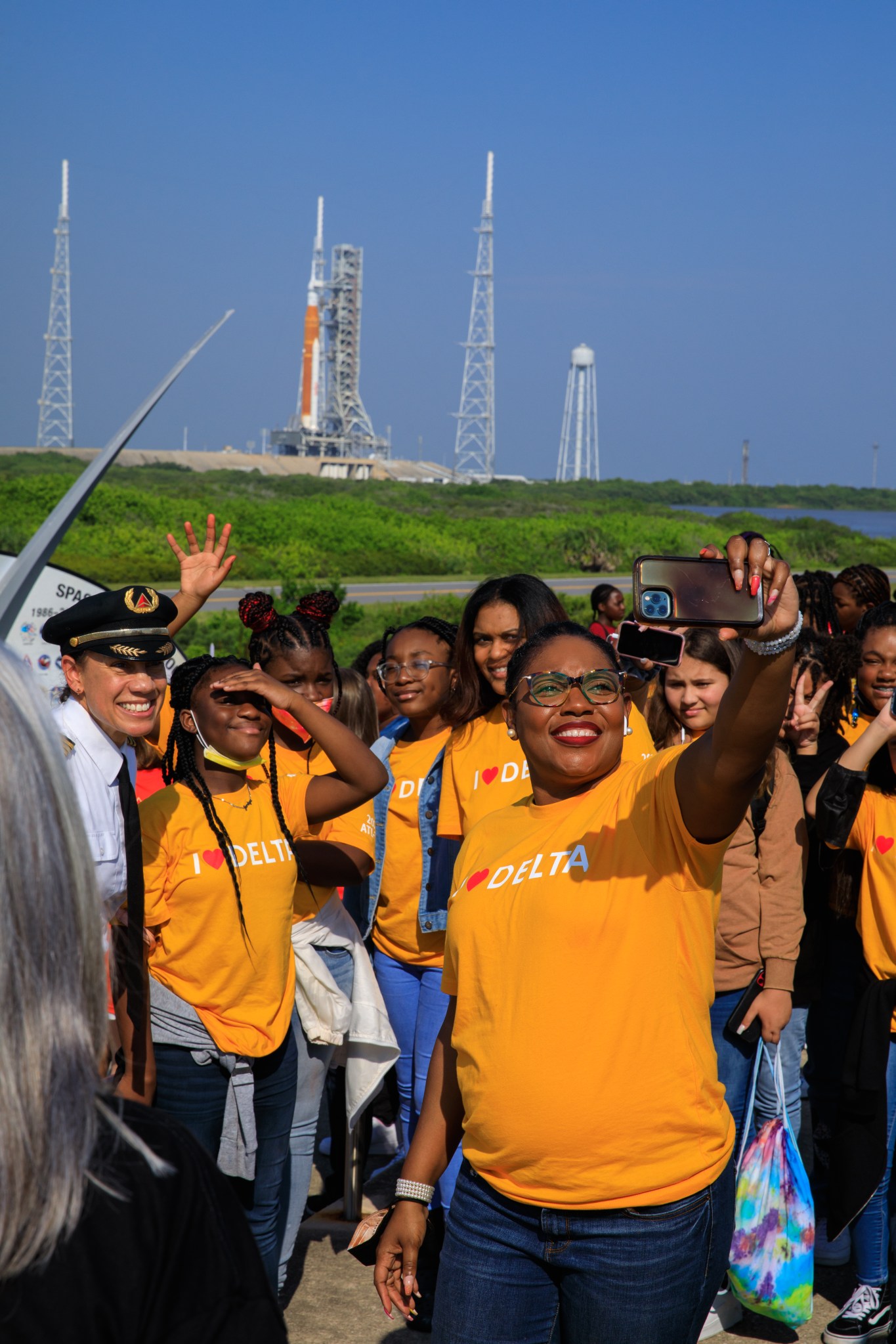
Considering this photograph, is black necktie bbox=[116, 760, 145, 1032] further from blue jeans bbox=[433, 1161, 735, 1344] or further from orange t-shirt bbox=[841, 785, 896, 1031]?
orange t-shirt bbox=[841, 785, 896, 1031]

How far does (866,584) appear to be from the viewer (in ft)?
24.7

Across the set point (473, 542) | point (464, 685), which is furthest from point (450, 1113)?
point (473, 542)

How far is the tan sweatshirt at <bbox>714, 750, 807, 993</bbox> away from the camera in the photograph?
12.9ft

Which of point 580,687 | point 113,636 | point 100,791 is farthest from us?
point 113,636

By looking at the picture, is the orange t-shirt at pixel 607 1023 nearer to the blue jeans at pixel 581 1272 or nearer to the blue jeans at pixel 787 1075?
the blue jeans at pixel 581 1272

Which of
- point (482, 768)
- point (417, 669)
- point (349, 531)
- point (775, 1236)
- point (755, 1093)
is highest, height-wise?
point (349, 531)

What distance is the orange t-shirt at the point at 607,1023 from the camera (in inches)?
90.0

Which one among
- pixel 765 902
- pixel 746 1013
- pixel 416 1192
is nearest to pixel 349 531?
pixel 765 902

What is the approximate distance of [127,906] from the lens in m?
3.13

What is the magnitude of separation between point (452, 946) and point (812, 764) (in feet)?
7.95

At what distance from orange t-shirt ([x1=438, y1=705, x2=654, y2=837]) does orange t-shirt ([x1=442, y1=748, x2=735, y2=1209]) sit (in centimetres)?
142

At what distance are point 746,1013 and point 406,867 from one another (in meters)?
1.36

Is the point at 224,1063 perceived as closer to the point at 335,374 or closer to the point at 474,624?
the point at 474,624

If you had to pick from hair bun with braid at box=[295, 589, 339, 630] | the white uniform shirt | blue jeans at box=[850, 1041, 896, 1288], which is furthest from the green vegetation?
blue jeans at box=[850, 1041, 896, 1288]
